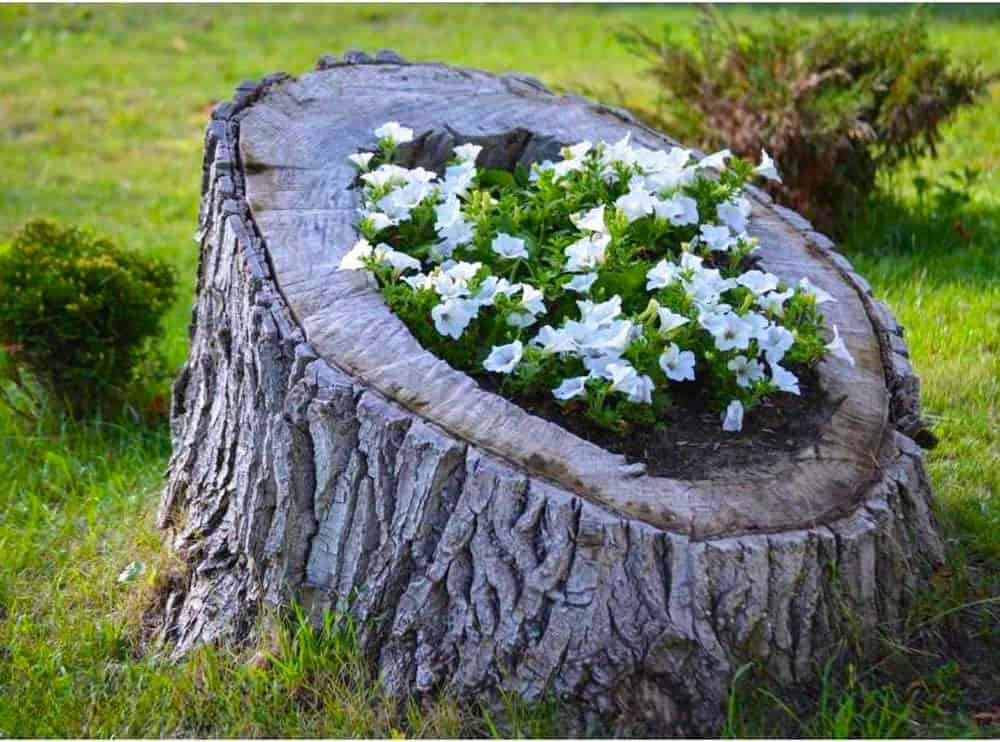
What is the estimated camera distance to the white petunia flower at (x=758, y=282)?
3055 mm

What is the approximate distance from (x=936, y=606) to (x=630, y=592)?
2.66 feet

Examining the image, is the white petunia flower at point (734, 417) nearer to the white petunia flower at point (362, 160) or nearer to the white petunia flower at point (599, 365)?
the white petunia flower at point (599, 365)

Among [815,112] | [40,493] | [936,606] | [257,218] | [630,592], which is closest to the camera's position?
[630,592]

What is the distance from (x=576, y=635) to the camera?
99.4 inches

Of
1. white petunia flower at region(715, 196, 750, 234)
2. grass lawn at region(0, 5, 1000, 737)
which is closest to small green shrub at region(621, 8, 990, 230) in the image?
grass lawn at region(0, 5, 1000, 737)

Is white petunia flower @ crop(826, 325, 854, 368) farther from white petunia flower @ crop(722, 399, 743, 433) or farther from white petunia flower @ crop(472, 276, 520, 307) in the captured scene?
white petunia flower @ crop(472, 276, 520, 307)

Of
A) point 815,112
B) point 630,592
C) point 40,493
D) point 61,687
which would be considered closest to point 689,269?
point 630,592

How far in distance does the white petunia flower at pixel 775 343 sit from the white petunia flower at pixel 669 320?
204mm

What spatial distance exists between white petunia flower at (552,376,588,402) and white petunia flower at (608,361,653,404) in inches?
2.5

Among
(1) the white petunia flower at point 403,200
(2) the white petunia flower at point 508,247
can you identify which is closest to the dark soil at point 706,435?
(2) the white petunia flower at point 508,247

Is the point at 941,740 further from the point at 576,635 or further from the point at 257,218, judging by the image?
the point at 257,218

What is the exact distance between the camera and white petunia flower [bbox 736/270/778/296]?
305 centimetres

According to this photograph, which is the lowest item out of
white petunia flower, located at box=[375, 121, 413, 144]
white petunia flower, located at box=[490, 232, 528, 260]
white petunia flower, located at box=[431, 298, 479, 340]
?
white petunia flower, located at box=[431, 298, 479, 340]

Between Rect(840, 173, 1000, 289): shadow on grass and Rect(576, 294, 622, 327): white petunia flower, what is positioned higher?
Rect(576, 294, 622, 327): white petunia flower
